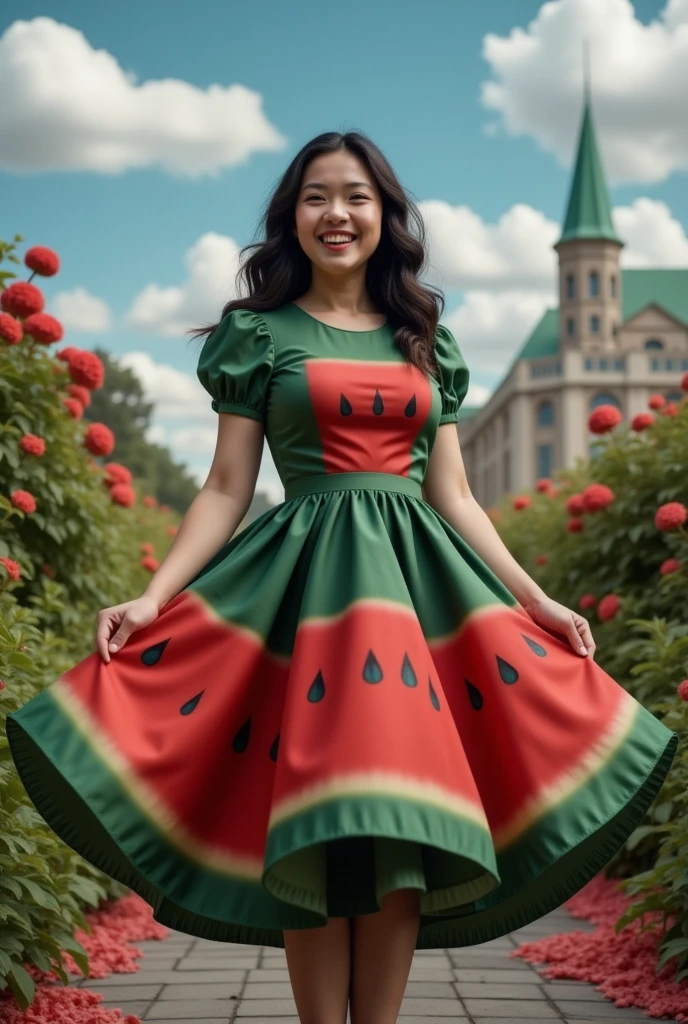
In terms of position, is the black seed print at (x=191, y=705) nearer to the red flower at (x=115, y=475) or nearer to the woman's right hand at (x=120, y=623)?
the woman's right hand at (x=120, y=623)

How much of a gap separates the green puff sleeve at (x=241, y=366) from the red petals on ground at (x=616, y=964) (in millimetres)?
2020

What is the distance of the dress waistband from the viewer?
8.28 ft

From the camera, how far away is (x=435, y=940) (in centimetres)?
249

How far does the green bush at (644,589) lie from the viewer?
369cm

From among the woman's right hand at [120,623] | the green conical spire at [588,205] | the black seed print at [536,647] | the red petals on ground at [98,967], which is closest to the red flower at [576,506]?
the red petals on ground at [98,967]

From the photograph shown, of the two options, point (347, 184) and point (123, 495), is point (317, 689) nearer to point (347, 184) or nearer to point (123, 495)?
point (347, 184)

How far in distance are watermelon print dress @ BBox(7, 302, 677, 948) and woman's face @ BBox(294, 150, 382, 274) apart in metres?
0.29

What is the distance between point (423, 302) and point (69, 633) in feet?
9.41

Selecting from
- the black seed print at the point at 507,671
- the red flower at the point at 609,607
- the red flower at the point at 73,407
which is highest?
the red flower at the point at 73,407

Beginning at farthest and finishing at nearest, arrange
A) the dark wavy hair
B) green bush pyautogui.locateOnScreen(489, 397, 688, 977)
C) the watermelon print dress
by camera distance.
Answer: green bush pyautogui.locateOnScreen(489, 397, 688, 977) < the dark wavy hair < the watermelon print dress

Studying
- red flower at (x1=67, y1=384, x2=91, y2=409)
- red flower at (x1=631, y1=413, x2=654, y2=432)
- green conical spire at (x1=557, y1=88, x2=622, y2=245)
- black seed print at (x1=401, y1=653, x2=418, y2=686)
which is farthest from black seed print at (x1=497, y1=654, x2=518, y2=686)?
green conical spire at (x1=557, y1=88, x2=622, y2=245)

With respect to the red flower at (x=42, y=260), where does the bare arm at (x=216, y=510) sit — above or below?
below

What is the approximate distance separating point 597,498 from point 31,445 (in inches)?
102

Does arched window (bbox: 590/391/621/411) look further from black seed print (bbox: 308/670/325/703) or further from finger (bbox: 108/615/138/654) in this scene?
black seed print (bbox: 308/670/325/703)
